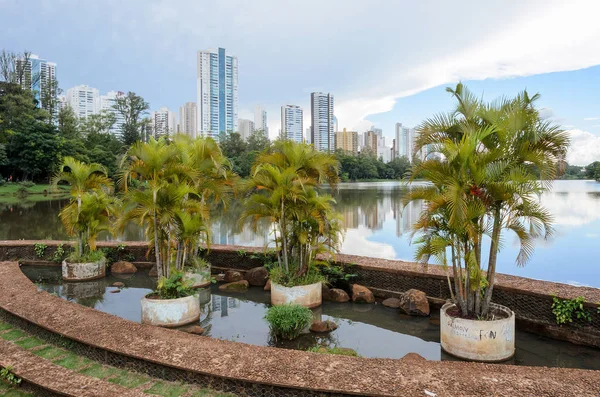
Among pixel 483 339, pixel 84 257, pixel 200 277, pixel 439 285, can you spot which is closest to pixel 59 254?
pixel 84 257

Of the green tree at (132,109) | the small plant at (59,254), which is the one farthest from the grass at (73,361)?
the green tree at (132,109)

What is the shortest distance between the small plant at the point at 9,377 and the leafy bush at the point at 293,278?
13.8 feet

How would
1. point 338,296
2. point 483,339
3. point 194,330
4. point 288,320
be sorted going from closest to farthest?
point 483,339, point 288,320, point 194,330, point 338,296

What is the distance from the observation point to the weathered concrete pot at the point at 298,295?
722 cm

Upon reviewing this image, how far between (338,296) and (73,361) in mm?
4506

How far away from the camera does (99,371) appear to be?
14.0 ft

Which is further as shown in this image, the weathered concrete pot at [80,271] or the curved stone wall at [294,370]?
the weathered concrete pot at [80,271]

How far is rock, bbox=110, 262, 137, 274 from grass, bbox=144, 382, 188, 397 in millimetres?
6852

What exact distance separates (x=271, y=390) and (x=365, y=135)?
96823 mm

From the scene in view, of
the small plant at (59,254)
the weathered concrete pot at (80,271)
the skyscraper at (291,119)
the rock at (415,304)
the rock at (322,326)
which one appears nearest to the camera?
the rock at (322,326)

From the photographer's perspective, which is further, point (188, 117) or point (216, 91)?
point (188, 117)

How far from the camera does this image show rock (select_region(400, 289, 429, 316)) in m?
6.81

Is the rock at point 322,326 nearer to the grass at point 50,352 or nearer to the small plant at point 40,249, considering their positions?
→ the grass at point 50,352

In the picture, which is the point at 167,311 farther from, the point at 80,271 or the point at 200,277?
the point at 80,271
